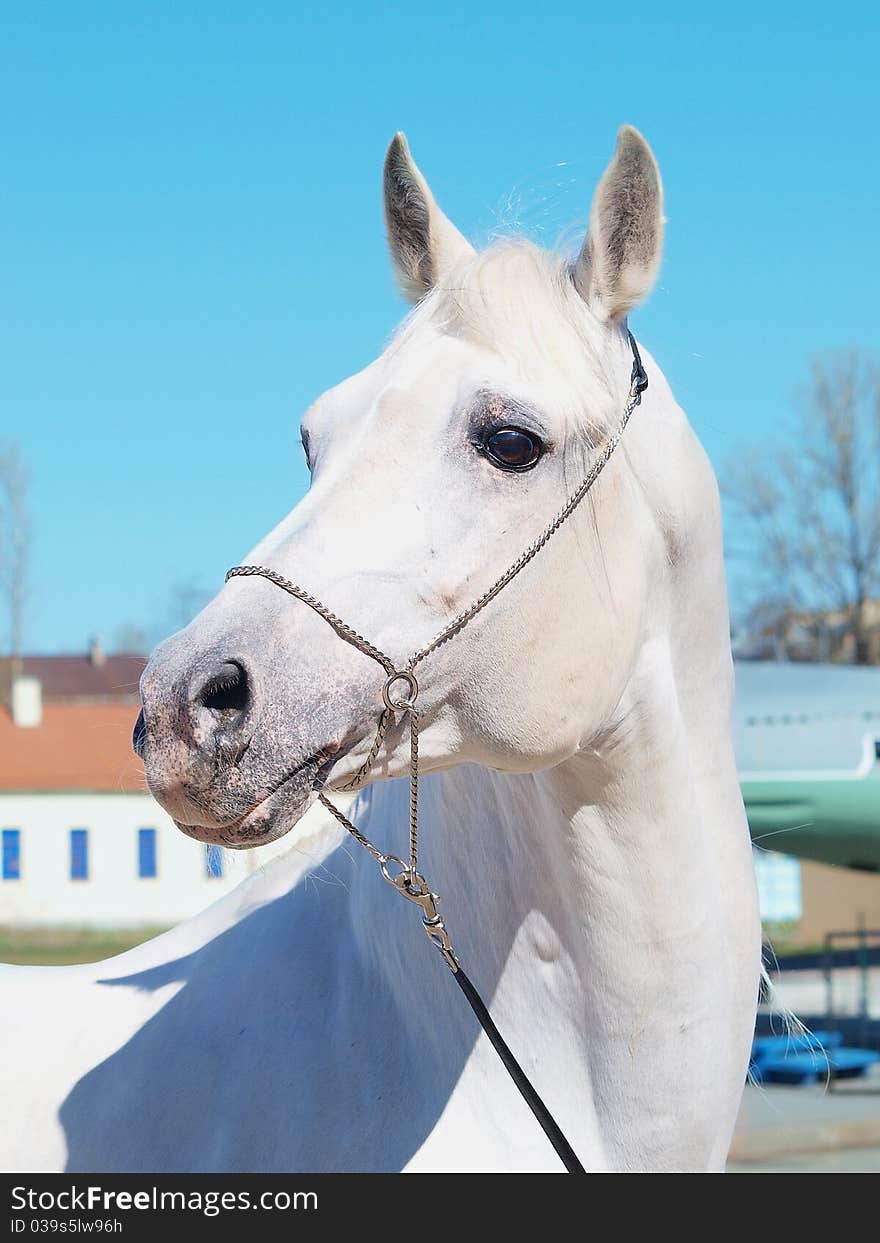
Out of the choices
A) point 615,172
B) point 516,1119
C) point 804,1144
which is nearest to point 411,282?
point 615,172

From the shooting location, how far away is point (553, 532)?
84.8 inches

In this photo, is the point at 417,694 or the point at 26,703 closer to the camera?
the point at 417,694

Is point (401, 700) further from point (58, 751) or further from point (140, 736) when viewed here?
point (58, 751)

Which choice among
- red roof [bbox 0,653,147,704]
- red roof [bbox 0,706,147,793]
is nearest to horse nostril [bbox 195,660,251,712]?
red roof [bbox 0,706,147,793]

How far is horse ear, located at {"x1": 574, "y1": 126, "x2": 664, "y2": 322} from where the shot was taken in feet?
7.28

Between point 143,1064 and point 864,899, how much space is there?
3453 centimetres

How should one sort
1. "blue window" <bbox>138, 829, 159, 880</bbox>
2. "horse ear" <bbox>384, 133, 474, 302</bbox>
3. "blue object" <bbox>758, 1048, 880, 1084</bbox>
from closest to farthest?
"horse ear" <bbox>384, 133, 474, 302</bbox>, "blue object" <bbox>758, 1048, 880, 1084</bbox>, "blue window" <bbox>138, 829, 159, 880</bbox>

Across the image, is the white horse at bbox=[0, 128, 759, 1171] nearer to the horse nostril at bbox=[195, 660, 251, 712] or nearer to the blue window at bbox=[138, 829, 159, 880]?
the horse nostril at bbox=[195, 660, 251, 712]

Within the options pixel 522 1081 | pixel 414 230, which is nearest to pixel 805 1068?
pixel 522 1081

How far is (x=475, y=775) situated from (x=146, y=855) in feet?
119

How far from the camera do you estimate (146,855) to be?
122 feet

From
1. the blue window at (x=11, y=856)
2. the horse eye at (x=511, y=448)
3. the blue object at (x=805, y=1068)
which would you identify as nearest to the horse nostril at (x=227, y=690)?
the horse eye at (x=511, y=448)

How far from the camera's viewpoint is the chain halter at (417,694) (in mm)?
2002

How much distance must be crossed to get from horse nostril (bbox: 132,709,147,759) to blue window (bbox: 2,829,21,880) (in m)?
37.7
